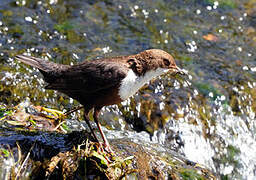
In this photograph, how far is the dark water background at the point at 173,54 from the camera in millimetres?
5309

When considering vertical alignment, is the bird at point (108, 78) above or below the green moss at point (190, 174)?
above

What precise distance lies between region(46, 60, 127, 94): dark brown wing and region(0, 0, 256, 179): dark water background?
965 mm

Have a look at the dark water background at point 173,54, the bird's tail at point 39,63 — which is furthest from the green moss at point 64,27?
the bird's tail at point 39,63

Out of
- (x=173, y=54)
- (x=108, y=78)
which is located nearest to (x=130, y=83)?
(x=108, y=78)

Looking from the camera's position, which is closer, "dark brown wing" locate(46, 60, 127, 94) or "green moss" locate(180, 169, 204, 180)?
"green moss" locate(180, 169, 204, 180)

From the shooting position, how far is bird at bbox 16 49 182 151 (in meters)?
3.81

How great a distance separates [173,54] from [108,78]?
3.10 meters

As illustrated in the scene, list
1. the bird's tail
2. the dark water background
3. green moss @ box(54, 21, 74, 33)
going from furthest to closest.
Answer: green moss @ box(54, 21, 74, 33) → the dark water background → the bird's tail

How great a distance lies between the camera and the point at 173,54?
6.71m

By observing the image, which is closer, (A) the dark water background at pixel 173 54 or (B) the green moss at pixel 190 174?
(B) the green moss at pixel 190 174

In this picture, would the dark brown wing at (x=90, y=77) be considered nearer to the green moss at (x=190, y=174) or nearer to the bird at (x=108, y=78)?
the bird at (x=108, y=78)

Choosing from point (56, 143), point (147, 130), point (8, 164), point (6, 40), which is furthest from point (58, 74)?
point (6, 40)

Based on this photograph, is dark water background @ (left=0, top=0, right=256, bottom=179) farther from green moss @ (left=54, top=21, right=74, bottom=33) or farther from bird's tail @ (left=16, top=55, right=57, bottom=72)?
bird's tail @ (left=16, top=55, right=57, bottom=72)

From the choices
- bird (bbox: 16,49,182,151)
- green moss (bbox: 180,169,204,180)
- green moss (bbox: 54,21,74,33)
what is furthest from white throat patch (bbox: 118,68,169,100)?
green moss (bbox: 54,21,74,33)
